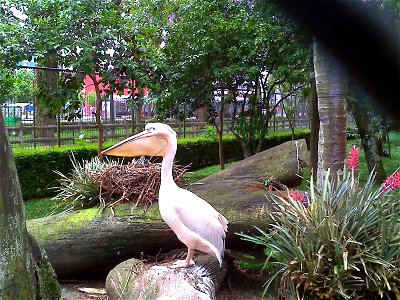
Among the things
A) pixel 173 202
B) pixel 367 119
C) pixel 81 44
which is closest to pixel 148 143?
pixel 173 202

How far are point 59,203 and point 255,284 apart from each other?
2634 mm

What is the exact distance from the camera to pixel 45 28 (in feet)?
25.2

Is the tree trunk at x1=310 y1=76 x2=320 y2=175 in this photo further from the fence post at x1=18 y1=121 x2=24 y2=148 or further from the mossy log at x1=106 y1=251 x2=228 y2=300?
the fence post at x1=18 y1=121 x2=24 y2=148

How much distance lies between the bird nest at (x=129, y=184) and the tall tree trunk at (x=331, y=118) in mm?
1824

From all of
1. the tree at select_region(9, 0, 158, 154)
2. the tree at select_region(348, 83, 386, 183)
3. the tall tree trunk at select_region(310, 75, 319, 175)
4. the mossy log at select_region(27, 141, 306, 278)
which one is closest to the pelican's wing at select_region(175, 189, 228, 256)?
the mossy log at select_region(27, 141, 306, 278)

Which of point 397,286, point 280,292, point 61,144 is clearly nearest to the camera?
point 397,286

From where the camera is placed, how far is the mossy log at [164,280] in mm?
3455

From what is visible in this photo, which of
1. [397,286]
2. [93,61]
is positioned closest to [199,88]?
[93,61]

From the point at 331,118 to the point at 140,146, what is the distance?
2249 millimetres

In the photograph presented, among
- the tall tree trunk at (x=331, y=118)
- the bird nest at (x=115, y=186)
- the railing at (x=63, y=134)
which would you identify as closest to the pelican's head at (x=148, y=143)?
the bird nest at (x=115, y=186)

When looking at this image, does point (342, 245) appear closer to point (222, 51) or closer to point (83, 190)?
point (83, 190)

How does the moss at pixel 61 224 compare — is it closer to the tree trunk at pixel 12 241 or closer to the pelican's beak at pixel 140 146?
the pelican's beak at pixel 140 146

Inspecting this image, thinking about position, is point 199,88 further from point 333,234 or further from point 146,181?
point 333,234

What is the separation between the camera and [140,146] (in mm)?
3768
